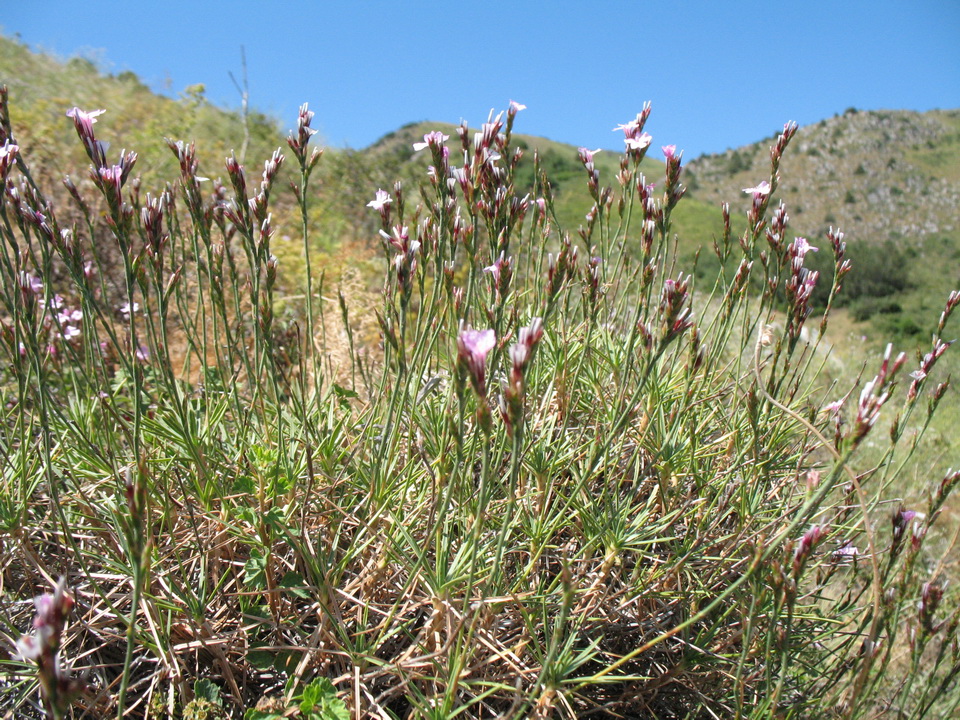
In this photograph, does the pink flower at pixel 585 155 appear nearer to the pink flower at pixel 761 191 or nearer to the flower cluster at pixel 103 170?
the pink flower at pixel 761 191

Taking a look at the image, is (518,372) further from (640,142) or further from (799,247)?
(799,247)

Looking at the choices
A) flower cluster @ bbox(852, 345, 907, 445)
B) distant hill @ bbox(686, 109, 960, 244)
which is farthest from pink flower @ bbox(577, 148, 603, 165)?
distant hill @ bbox(686, 109, 960, 244)

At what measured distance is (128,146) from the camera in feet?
29.9

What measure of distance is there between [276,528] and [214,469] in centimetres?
45

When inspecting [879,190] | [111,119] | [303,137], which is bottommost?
[303,137]

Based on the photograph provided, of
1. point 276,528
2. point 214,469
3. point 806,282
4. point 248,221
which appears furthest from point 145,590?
point 806,282

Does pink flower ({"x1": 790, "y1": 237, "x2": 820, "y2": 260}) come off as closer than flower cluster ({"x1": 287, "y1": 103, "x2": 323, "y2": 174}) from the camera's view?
No

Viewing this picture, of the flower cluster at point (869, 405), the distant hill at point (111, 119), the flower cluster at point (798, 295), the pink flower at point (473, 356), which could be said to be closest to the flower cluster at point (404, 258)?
the pink flower at point (473, 356)

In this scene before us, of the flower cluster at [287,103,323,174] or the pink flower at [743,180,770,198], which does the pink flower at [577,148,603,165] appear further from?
the flower cluster at [287,103,323,174]

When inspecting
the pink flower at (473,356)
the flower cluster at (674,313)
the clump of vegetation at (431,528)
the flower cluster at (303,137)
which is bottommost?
the clump of vegetation at (431,528)

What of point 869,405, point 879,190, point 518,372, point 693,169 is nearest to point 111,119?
point 518,372

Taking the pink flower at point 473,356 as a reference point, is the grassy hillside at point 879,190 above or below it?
above

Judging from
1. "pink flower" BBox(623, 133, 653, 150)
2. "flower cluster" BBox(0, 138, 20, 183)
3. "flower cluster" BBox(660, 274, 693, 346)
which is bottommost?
"flower cluster" BBox(660, 274, 693, 346)

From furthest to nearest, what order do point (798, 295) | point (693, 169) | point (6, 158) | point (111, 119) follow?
point (693, 169) → point (111, 119) → point (798, 295) → point (6, 158)
